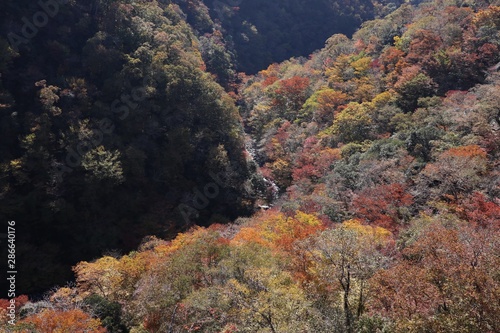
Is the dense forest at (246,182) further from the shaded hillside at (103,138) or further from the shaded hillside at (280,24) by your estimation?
the shaded hillside at (280,24)

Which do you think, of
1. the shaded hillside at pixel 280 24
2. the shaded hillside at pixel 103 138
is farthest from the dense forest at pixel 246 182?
the shaded hillside at pixel 280 24

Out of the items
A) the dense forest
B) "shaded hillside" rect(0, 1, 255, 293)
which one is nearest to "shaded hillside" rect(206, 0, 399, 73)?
the dense forest

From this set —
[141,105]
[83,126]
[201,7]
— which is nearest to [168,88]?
[141,105]

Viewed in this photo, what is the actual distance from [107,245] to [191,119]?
58.8 ft

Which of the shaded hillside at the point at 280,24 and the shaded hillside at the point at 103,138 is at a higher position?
the shaded hillside at the point at 280,24

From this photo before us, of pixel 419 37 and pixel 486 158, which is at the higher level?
pixel 419 37

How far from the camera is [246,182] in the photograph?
44.2 metres

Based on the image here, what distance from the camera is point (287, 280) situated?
1769cm

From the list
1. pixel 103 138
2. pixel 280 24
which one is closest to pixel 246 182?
pixel 103 138

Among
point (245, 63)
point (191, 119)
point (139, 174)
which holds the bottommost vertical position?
point (139, 174)

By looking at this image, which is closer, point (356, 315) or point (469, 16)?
point (356, 315)

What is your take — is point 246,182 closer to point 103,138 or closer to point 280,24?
point 103,138

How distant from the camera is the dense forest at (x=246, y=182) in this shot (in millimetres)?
14586

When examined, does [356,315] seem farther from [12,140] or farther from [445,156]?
[12,140]
